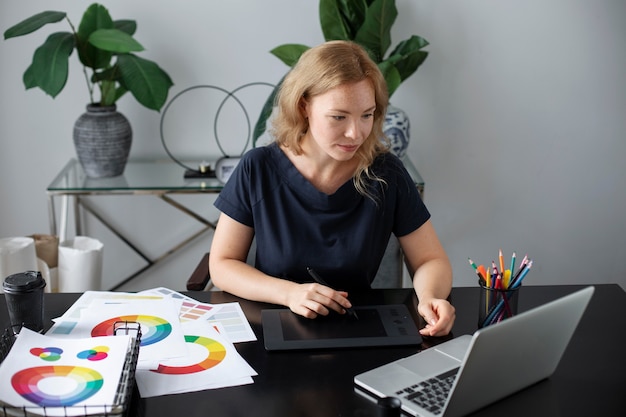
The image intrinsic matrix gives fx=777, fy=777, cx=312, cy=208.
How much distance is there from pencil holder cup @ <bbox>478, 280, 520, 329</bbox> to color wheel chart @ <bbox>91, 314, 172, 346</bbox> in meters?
0.62

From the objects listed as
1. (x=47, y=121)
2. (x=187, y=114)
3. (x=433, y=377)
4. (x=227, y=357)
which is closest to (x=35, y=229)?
(x=47, y=121)

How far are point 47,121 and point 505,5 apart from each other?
5.89ft

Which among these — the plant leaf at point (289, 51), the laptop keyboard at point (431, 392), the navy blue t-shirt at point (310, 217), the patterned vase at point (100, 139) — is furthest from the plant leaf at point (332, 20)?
the laptop keyboard at point (431, 392)

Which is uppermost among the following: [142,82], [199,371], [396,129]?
[142,82]

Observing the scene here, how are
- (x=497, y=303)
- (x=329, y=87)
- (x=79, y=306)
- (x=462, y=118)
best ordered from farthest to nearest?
(x=462, y=118) < (x=329, y=87) < (x=79, y=306) < (x=497, y=303)

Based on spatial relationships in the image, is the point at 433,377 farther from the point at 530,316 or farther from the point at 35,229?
the point at 35,229

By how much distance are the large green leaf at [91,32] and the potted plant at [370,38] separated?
0.57 m

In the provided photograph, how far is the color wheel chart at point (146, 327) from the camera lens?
1480 mm

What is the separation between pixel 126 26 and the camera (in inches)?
108

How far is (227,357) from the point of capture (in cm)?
142

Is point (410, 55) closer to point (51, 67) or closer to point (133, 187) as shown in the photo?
point (133, 187)

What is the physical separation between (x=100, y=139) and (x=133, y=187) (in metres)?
0.21

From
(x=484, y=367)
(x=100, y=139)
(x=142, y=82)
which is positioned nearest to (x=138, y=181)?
(x=100, y=139)

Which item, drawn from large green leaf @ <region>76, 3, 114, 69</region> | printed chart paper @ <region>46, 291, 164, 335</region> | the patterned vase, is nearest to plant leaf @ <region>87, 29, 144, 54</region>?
large green leaf @ <region>76, 3, 114, 69</region>
